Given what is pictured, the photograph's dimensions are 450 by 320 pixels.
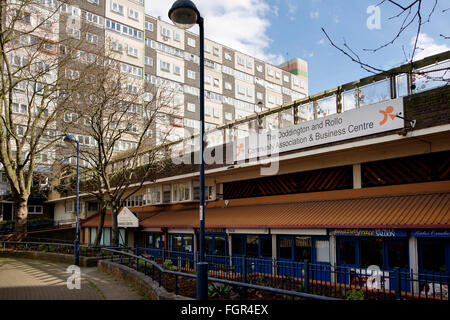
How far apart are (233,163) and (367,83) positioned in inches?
325

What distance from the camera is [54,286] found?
13.5 m

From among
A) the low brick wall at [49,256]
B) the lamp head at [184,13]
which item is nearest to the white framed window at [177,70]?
the low brick wall at [49,256]

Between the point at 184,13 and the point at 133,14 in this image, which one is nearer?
the point at 184,13

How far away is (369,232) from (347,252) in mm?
2192

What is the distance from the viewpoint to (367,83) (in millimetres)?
15641

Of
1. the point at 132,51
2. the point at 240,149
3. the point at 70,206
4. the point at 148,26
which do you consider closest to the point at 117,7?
the point at 148,26

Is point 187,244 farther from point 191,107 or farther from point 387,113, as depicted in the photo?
point 191,107

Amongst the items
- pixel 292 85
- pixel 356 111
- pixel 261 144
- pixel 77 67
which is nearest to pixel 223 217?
pixel 261 144

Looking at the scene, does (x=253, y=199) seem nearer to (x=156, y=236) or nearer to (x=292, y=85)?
(x=156, y=236)

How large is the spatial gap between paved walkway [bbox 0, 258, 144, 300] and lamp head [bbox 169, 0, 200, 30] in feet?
26.9

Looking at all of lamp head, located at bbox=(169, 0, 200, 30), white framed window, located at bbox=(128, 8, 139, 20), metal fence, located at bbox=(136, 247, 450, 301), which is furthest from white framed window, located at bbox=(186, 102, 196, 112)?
lamp head, located at bbox=(169, 0, 200, 30)

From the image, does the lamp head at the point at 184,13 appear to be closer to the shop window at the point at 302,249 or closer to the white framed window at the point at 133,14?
the shop window at the point at 302,249

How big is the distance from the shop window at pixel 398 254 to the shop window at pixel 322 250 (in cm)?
278

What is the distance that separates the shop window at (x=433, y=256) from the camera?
1353cm
